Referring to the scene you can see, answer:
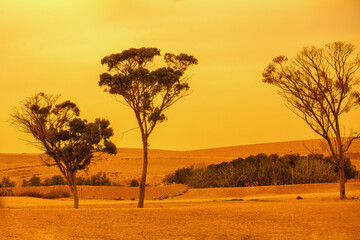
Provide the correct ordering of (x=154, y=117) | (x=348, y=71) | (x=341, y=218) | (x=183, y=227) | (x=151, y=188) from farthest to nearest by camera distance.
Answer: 1. (x=151, y=188)
2. (x=348, y=71)
3. (x=154, y=117)
4. (x=341, y=218)
5. (x=183, y=227)

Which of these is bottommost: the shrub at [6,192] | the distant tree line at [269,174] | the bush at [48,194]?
the bush at [48,194]

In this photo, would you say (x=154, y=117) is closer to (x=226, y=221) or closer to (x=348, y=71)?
(x=226, y=221)

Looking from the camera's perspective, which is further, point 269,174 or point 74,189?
point 269,174

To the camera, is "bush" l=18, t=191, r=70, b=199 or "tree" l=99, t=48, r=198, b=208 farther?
"bush" l=18, t=191, r=70, b=199

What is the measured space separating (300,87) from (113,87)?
355 inches

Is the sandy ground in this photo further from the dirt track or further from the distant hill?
the distant hill

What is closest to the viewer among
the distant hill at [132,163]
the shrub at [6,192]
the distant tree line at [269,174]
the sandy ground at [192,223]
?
the sandy ground at [192,223]

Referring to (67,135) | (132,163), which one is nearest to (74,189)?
(67,135)

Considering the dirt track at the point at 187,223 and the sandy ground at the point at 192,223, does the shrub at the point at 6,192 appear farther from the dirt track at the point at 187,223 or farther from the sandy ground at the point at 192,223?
the dirt track at the point at 187,223

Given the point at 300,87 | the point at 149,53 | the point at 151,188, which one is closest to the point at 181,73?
the point at 149,53

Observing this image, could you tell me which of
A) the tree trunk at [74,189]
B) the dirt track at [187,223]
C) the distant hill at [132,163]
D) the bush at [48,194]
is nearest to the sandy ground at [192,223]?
the dirt track at [187,223]

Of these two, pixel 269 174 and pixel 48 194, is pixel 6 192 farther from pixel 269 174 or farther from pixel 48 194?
pixel 269 174

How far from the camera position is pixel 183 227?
1870cm

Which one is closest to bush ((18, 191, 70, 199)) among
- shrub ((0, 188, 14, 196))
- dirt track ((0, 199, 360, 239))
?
shrub ((0, 188, 14, 196))
